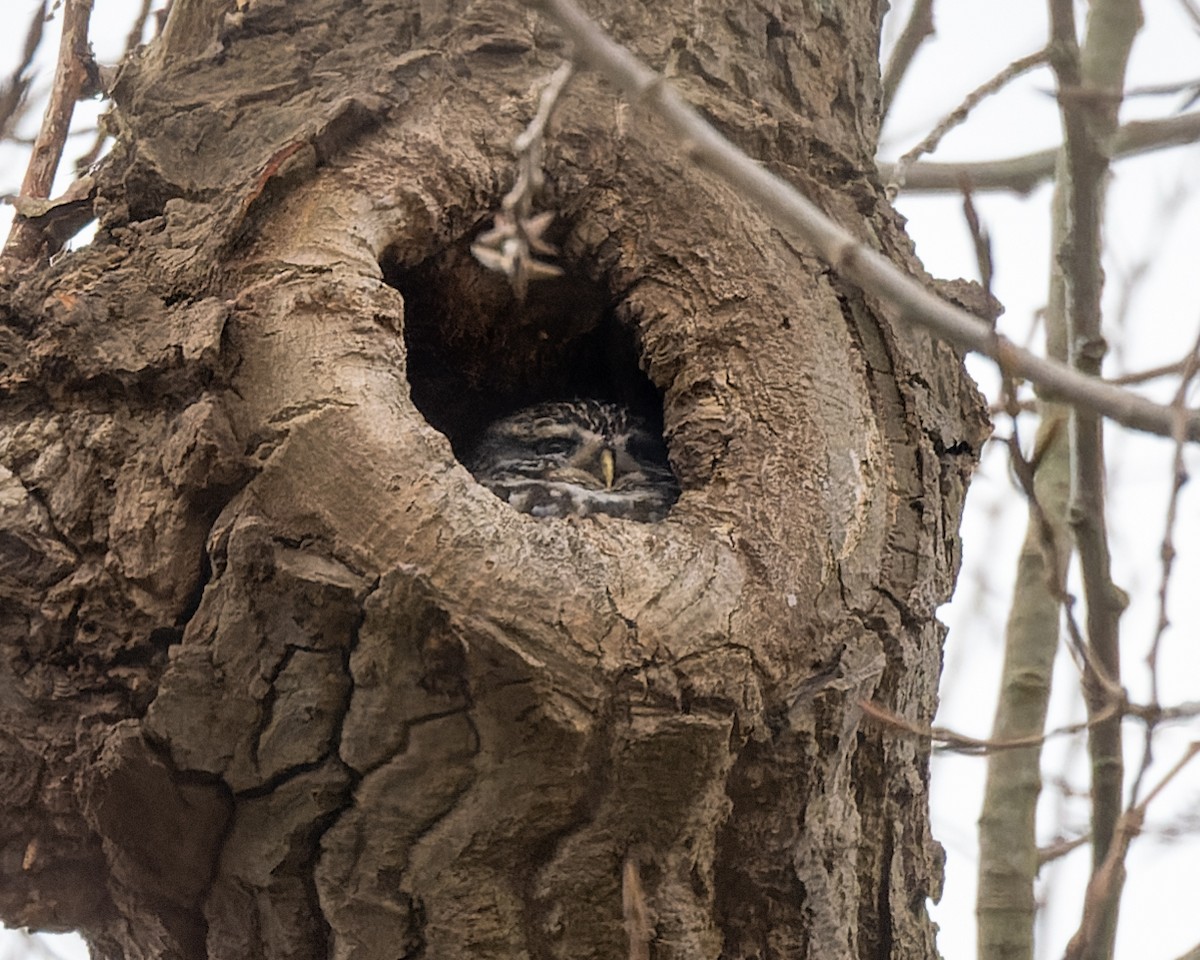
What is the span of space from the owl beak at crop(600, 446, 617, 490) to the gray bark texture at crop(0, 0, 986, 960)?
83 centimetres

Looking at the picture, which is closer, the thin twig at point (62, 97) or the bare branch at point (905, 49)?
the thin twig at point (62, 97)

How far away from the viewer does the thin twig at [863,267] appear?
1256 millimetres

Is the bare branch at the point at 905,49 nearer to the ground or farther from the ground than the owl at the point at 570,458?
farther from the ground

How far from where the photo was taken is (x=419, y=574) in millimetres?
1920

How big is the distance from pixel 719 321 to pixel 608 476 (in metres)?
0.97

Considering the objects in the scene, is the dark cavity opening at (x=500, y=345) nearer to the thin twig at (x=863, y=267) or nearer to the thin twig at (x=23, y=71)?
A: the thin twig at (x=23, y=71)

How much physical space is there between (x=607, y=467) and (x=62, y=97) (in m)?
1.46

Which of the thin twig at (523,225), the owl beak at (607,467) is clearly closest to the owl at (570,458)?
the owl beak at (607,467)

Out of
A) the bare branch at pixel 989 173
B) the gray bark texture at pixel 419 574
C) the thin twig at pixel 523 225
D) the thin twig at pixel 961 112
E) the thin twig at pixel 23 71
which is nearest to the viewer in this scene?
the thin twig at pixel 523 225

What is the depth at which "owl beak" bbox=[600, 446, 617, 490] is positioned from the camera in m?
3.45

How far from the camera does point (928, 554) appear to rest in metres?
2.43

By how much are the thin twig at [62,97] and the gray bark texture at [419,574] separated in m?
0.30

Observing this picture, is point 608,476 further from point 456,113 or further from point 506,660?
point 506,660

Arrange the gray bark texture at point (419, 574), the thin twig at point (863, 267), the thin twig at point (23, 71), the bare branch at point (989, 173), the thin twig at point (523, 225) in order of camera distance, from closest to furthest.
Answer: the thin twig at point (863, 267) < the thin twig at point (523, 225) < the gray bark texture at point (419, 574) < the thin twig at point (23, 71) < the bare branch at point (989, 173)
